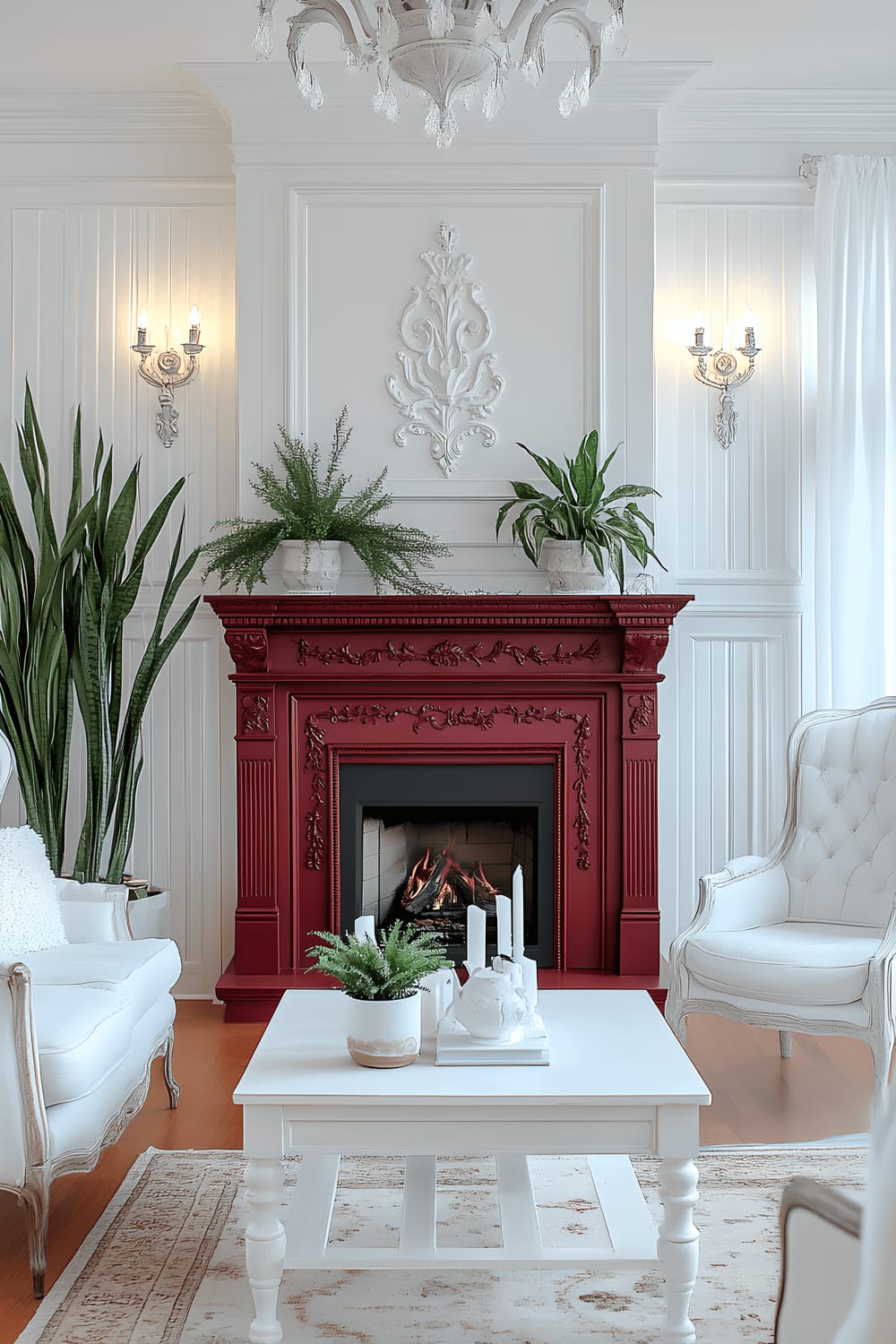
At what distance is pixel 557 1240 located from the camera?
2.32 m

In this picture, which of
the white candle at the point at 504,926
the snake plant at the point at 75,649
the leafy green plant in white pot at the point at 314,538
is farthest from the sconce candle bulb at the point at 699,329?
the white candle at the point at 504,926

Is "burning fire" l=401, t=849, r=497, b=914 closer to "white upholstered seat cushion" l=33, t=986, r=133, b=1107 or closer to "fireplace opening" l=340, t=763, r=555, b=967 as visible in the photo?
"fireplace opening" l=340, t=763, r=555, b=967

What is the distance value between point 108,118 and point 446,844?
2816mm

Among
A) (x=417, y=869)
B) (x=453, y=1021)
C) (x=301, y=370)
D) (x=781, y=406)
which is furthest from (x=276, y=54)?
(x=453, y=1021)

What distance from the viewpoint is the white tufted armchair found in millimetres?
2834

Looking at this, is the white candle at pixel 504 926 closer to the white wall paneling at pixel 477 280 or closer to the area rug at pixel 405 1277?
the area rug at pixel 405 1277

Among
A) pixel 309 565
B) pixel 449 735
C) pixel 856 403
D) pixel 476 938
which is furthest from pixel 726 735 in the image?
pixel 476 938

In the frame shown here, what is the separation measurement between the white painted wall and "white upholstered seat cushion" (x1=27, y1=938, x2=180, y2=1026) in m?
1.21

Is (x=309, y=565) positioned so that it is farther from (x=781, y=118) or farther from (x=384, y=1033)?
(x=781, y=118)

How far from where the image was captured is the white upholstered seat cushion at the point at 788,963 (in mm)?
2838

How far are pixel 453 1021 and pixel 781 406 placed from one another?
2.83m

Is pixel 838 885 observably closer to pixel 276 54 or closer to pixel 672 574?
pixel 672 574

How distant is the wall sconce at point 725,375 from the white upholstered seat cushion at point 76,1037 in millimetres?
2861

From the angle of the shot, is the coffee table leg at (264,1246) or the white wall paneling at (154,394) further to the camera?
the white wall paneling at (154,394)
